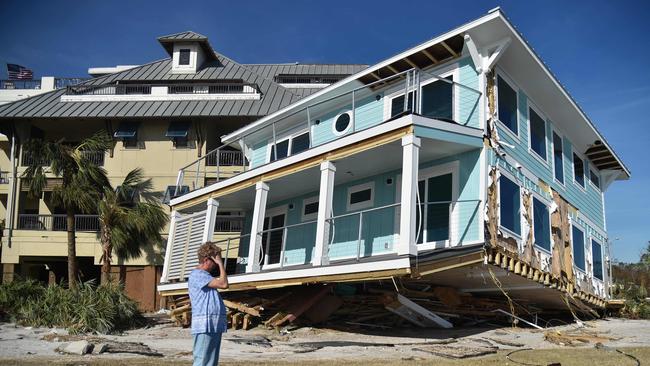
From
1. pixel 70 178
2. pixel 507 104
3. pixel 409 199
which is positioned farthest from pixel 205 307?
pixel 70 178

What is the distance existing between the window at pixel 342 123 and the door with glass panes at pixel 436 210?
3.79 m

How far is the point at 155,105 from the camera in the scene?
31.1m

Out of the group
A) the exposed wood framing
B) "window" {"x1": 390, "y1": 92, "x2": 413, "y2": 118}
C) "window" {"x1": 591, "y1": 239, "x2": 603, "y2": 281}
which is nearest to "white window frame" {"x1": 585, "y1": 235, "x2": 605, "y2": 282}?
"window" {"x1": 591, "y1": 239, "x2": 603, "y2": 281}

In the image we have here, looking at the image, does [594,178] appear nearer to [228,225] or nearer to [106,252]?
[228,225]

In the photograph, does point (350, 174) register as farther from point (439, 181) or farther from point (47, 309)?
point (47, 309)

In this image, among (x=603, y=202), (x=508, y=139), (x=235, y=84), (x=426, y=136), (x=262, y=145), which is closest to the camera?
(x=426, y=136)

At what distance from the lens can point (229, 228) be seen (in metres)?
28.6

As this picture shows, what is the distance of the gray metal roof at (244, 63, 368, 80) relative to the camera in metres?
39.0

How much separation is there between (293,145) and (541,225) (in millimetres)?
8251

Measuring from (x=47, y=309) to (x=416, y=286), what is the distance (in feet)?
33.6

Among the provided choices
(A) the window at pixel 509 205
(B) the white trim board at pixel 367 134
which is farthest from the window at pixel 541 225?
(B) the white trim board at pixel 367 134

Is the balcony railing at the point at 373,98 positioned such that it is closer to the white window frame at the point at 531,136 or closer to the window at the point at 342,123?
the window at the point at 342,123

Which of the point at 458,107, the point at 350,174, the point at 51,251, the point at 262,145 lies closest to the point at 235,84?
the point at 262,145

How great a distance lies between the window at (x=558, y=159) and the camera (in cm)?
1951
